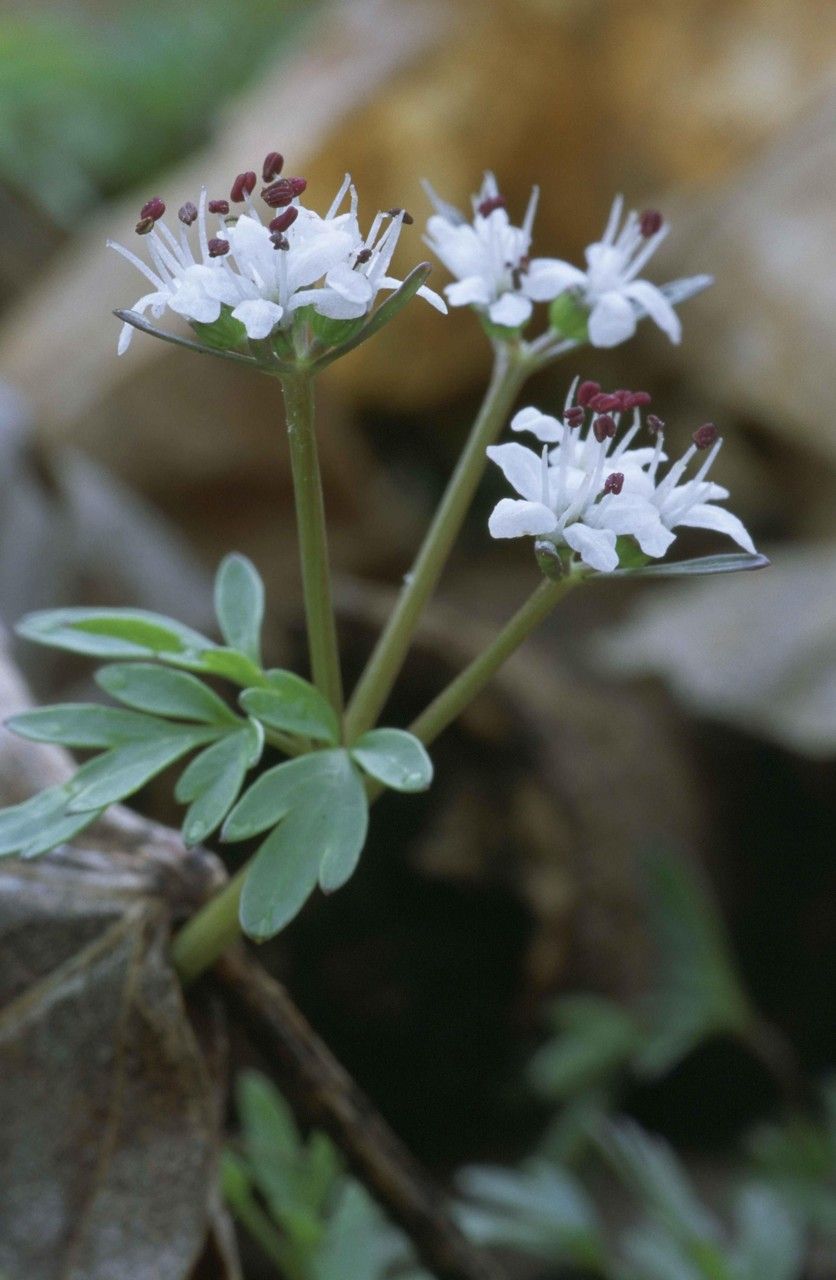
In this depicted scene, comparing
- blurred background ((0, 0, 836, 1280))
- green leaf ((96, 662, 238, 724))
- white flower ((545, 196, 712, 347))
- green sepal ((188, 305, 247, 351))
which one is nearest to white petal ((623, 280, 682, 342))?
white flower ((545, 196, 712, 347))

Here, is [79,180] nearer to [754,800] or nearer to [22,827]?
[754,800]

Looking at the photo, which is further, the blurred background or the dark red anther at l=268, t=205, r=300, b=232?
the blurred background

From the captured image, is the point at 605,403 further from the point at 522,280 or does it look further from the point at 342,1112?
→ the point at 342,1112

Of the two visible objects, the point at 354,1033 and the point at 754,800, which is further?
the point at 754,800

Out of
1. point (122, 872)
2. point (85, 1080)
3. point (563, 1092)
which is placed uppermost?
point (122, 872)

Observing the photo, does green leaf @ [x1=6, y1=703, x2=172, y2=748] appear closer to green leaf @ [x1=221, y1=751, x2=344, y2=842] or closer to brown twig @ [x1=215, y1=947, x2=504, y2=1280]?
green leaf @ [x1=221, y1=751, x2=344, y2=842]

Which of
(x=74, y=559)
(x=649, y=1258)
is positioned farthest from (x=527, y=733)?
(x=74, y=559)
